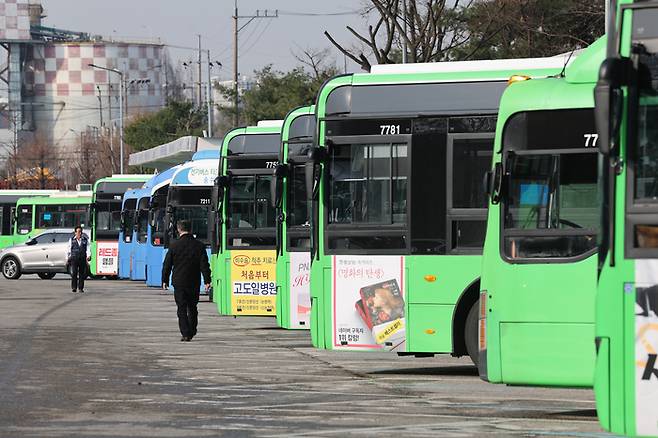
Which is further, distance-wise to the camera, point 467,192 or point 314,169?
point 314,169

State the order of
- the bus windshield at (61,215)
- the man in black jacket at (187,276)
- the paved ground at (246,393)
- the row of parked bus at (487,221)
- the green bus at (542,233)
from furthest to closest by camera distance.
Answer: the bus windshield at (61,215) → the man in black jacket at (187,276) → the green bus at (542,233) → the paved ground at (246,393) → the row of parked bus at (487,221)

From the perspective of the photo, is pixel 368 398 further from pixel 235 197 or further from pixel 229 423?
pixel 235 197

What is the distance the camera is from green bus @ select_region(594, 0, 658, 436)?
9.30 metres

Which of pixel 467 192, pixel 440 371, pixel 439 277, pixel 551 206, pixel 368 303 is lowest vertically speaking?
pixel 440 371

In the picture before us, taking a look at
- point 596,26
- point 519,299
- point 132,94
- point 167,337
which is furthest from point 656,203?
point 132,94

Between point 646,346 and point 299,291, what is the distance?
1087 cm

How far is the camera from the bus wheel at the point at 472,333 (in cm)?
1517

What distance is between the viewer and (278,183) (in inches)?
762

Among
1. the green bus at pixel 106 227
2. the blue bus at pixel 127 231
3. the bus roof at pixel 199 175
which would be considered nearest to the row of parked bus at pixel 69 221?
the green bus at pixel 106 227

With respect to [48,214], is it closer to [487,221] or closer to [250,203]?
[250,203]

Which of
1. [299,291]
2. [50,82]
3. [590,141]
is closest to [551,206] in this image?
[590,141]

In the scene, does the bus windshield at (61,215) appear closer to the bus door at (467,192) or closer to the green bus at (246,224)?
the green bus at (246,224)

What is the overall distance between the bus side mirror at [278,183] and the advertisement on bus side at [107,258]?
102 ft

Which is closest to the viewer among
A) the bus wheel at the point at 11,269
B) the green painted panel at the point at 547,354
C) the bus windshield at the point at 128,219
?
the green painted panel at the point at 547,354
